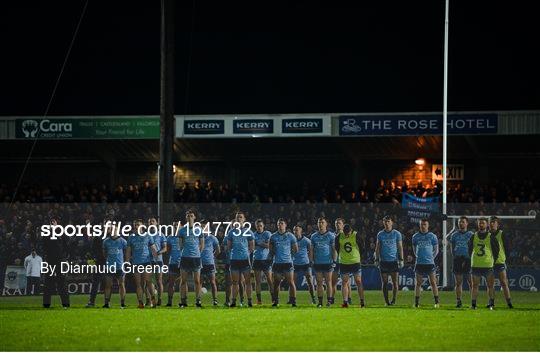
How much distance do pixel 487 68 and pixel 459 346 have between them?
29.3m

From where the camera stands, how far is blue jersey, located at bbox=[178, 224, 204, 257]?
23.5 metres

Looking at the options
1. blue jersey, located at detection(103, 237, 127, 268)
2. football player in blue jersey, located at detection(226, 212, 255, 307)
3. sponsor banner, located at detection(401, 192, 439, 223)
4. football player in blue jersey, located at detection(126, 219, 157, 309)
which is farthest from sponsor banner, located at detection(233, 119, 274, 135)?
blue jersey, located at detection(103, 237, 127, 268)

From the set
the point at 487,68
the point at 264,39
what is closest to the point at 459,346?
the point at 487,68

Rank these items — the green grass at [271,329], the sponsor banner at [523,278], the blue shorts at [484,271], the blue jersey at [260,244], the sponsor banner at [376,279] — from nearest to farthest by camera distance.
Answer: the green grass at [271,329] → the blue shorts at [484,271] → the blue jersey at [260,244] → the sponsor banner at [523,278] → the sponsor banner at [376,279]

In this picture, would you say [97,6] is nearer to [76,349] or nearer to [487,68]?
[487,68]

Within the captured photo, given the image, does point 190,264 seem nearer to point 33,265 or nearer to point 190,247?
point 190,247

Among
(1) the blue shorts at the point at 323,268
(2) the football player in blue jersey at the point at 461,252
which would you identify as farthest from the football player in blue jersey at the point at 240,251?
(2) the football player in blue jersey at the point at 461,252

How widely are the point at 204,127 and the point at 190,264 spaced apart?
14.4 meters

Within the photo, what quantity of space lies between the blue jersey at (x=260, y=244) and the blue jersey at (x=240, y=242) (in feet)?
1.33

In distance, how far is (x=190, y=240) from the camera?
2353 cm

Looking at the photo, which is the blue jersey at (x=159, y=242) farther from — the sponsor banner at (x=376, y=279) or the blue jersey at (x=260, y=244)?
the sponsor banner at (x=376, y=279)

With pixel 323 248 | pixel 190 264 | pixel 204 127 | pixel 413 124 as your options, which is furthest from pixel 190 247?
pixel 413 124

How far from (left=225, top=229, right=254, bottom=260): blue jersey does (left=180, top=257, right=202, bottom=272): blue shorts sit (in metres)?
0.81

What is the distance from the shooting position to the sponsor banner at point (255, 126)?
37.0m
